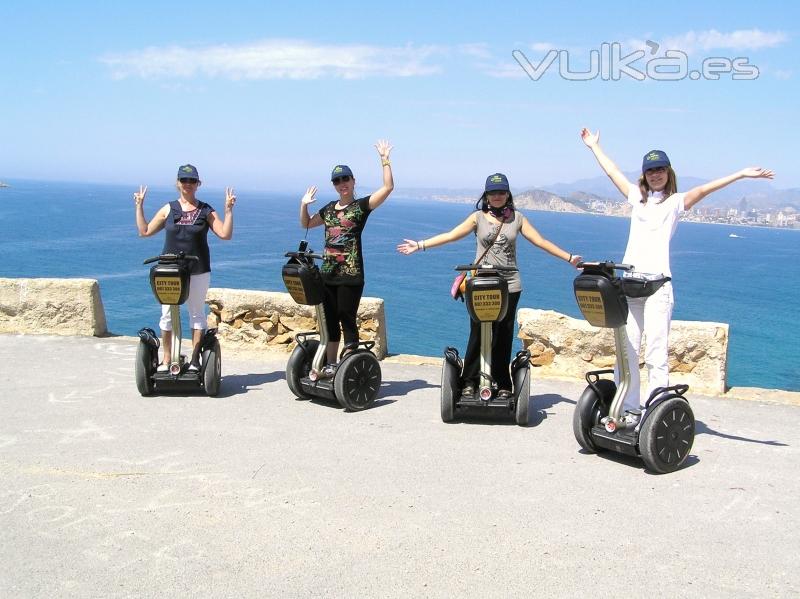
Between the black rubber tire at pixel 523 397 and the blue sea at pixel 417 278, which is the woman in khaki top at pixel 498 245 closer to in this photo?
the black rubber tire at pixel 523 397

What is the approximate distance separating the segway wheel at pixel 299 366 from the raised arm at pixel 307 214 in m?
1.08

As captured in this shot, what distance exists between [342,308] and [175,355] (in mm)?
1552

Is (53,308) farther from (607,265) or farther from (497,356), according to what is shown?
(607,265)

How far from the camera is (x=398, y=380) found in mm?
7953

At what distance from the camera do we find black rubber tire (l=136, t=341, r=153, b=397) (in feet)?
22.3

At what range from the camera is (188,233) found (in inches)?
274

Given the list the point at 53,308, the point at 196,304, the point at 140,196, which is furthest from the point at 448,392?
the point at 53,308

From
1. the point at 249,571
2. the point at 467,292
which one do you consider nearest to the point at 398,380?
the point at 467,292

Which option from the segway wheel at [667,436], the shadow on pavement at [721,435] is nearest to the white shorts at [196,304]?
the segway wheel at [667,436]

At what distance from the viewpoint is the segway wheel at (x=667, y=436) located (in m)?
4.92

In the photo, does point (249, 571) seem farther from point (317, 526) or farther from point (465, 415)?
point (465, 415)

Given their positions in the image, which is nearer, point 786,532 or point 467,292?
point 786,532

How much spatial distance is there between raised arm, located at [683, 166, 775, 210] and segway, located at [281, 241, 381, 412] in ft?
9.51

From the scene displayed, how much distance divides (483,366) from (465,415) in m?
0.42
